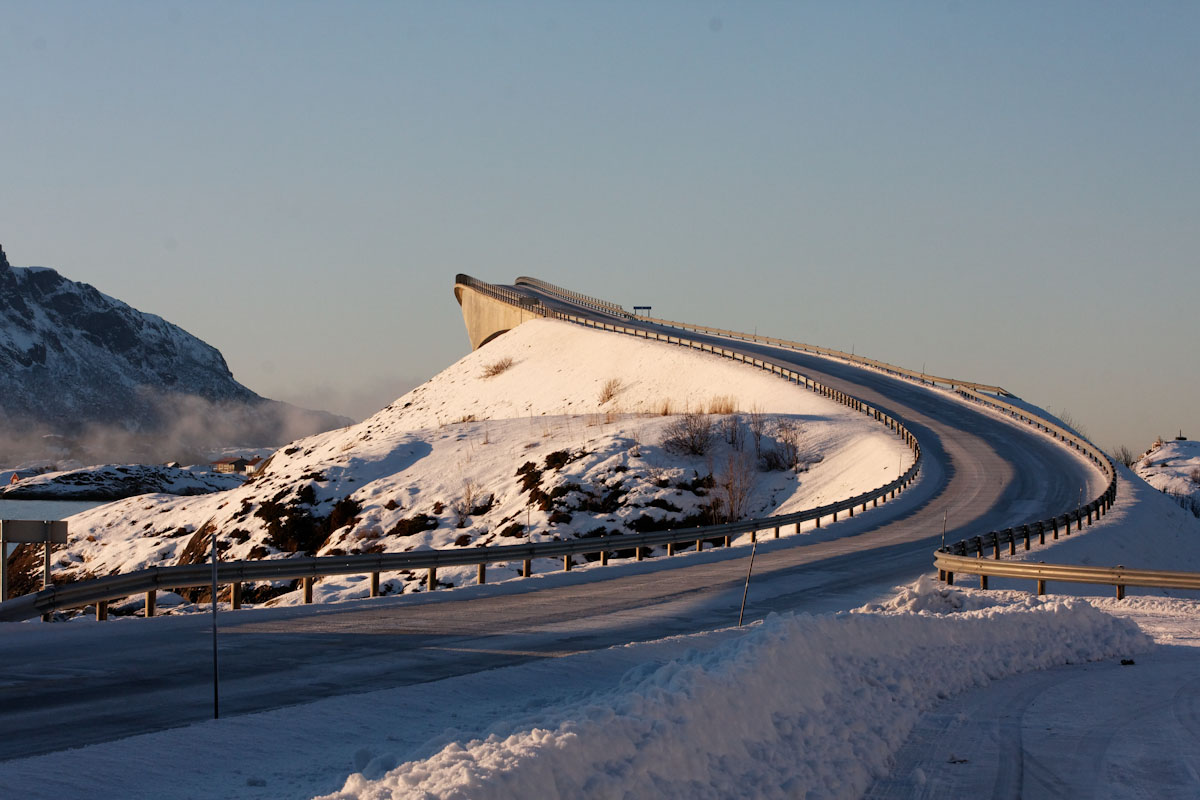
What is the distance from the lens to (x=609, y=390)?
81750 millimetres

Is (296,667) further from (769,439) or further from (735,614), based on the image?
(769,439)

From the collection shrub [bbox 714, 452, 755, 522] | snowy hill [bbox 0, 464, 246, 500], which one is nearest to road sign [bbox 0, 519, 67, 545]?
shrub [bbox 714, 452, 755, 522]

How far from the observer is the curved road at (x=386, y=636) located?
10.2m

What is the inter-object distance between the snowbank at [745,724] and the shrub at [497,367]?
87478 mm

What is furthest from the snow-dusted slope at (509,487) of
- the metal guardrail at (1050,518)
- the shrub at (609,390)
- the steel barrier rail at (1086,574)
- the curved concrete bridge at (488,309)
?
the curved concrete bridge at (488,309)

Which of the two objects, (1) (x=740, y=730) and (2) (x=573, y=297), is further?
(2) (x=573, y=297)

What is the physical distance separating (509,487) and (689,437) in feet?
32.2

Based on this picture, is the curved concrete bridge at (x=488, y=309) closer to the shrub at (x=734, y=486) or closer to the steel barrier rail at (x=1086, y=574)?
the shrub at (x=734, y=486)

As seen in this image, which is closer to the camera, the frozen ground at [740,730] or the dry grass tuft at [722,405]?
the frozen ground at [740,730]

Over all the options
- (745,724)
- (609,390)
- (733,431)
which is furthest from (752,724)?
(609,390)

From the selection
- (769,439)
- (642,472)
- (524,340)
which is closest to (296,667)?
(642,472)

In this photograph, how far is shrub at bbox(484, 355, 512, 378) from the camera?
10050 centimetres

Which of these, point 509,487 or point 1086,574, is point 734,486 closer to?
point 509,487

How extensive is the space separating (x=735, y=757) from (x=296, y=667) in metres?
5.87
